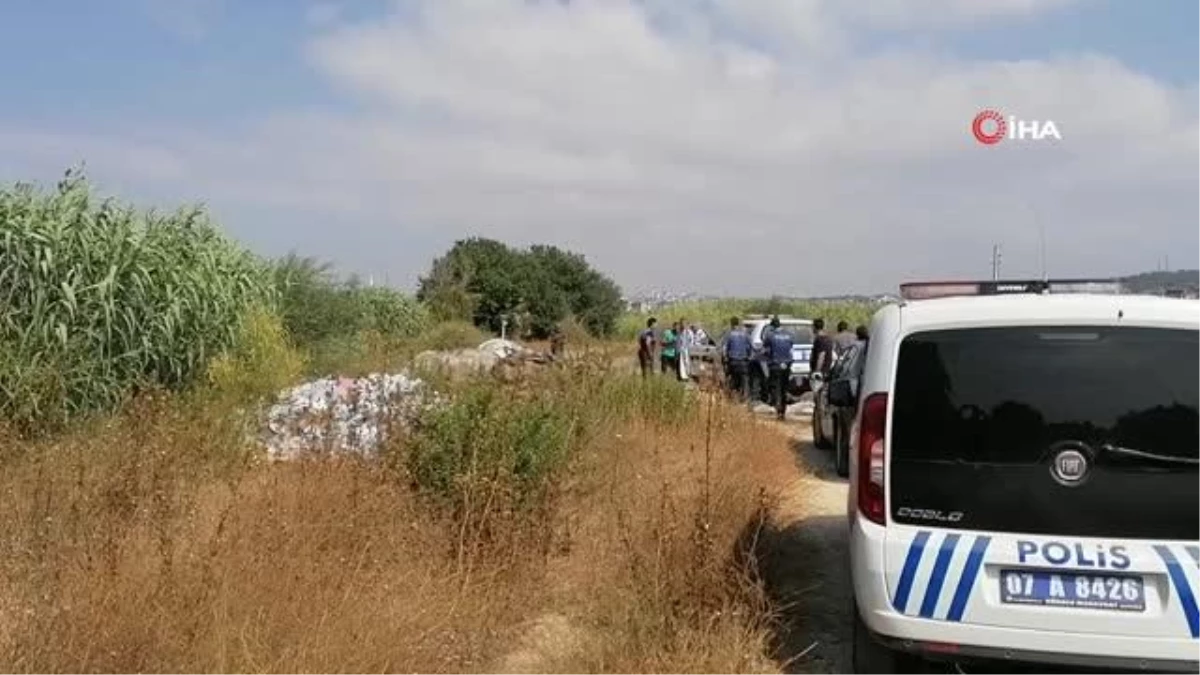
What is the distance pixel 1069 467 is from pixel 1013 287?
1.18m

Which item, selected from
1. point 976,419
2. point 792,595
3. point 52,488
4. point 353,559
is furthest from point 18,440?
point 976,419

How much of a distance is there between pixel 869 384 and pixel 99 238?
7788 mm

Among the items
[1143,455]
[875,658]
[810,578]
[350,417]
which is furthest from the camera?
[350,417]

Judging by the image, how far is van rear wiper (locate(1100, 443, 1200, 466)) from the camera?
4.32m

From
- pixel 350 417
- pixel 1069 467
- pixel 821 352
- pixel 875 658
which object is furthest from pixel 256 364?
pixel 821 352

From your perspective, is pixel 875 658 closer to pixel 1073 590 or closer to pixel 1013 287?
pixel 1073 590

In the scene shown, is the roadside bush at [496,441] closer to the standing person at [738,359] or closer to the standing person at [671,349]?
the standing person at [738,359]

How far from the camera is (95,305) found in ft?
30.9

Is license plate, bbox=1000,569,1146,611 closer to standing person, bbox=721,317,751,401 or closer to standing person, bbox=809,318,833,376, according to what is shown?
standing person, bbox=809,318,833,376

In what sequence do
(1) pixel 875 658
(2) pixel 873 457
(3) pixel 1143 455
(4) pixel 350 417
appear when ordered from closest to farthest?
1. (3) pixel 1143 455
2. (2) pixel 873 457
3. (1) pixel 875 658
4. (4) pixel 350 417

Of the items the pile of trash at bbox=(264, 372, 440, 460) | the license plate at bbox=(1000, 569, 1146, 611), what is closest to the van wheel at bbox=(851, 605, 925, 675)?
the license plate at bbox=(1000, 569, 1146, 611)

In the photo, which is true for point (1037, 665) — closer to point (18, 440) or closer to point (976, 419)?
point (976, 419)

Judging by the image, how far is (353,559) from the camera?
17.0 feet

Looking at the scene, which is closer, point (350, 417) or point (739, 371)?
point (350, 417)
